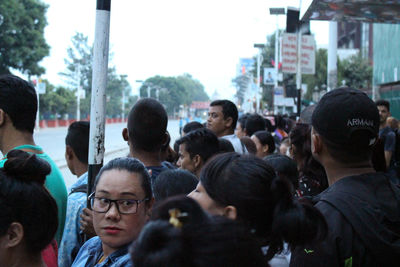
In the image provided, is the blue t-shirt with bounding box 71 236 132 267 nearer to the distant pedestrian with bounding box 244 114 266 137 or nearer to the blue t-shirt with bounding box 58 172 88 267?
the blue t-shirt with bounding box 58 172 88 267

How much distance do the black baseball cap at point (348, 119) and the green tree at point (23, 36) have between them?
43.9 m

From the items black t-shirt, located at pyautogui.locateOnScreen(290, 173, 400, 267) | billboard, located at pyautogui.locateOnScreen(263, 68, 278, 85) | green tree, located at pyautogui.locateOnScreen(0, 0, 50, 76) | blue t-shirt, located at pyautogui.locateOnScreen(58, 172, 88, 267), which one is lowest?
blue t-shirt, located at pyautogui.locateOnScreen(58, 172, 88, 267)

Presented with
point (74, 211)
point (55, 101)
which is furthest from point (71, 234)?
point (55, 101)

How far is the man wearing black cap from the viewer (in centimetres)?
215

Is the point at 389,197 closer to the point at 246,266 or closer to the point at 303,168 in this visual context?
the point at 246,266

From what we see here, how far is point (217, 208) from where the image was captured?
2094mm

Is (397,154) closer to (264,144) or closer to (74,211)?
(264,144)

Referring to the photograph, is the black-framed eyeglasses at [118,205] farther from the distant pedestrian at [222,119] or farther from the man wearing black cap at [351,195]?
the distant pedestrian at [222,119]

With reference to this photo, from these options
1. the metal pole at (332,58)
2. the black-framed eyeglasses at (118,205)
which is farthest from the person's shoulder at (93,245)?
the metal pole at (332,58)

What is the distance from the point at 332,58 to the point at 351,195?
13017mm

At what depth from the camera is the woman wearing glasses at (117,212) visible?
8.37 feet

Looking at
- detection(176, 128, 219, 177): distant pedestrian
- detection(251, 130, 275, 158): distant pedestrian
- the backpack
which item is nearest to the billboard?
the backpack

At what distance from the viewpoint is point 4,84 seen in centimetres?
338

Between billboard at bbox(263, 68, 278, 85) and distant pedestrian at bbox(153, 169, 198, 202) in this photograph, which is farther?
billboard at bbox(263, 68, 278, 85)
